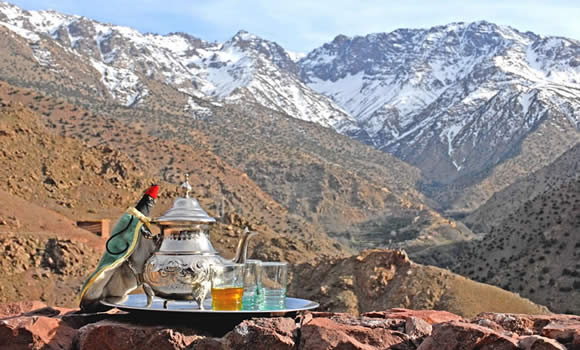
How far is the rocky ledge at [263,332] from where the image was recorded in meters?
5.16

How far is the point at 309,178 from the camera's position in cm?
10038

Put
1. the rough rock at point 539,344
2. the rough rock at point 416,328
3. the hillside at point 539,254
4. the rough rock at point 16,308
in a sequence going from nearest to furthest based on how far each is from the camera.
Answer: the rough rock at point 539,344, the rough rock at point 416,328, the rough rock at point 16,308, the hillside at point 539,254

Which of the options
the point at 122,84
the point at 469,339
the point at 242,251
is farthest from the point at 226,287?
the point at 122,84

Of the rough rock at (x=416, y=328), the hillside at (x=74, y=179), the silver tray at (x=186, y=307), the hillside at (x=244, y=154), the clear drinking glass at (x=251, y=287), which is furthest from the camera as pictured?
the hillside at (x=244, y=154)

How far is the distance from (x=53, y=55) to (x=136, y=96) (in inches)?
662

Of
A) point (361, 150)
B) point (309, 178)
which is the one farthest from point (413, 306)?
point (361, 150)

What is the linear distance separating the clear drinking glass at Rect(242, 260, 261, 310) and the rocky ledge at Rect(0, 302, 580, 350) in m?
0.30

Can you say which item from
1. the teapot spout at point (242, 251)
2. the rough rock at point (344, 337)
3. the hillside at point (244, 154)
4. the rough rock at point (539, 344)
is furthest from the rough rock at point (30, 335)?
the hillside at point (244, 154)

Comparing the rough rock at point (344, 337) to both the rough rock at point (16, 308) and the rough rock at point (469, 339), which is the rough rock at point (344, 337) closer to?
the rough rock at point (469, 339)

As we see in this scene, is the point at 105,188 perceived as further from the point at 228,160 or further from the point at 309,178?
the point at 309,178

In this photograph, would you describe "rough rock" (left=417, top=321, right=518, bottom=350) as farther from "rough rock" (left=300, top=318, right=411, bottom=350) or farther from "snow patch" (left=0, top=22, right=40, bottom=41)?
"snow patch" (left=0, top=22, right=40, bottom=41)

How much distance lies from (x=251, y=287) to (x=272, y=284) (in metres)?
0.19

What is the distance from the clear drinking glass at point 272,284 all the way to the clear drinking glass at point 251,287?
40 mm

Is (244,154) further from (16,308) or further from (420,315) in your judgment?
(420,315)
